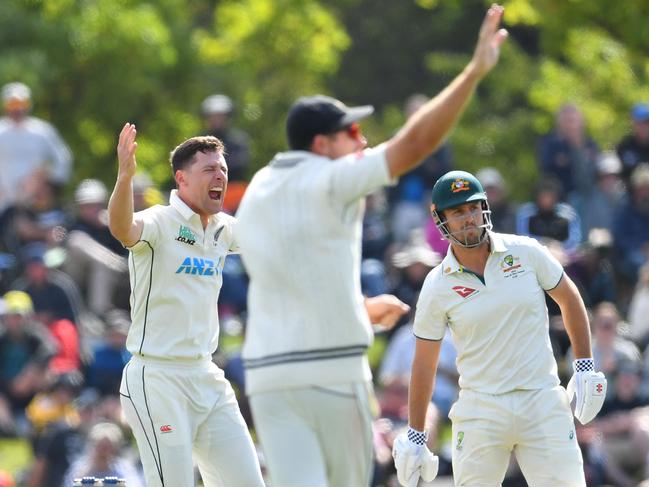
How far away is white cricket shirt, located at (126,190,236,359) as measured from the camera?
8156 mm

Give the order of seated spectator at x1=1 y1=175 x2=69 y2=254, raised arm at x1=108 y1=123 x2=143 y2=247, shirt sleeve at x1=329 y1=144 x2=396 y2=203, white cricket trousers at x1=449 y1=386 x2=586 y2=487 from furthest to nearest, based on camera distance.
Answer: seated spectator at x1=1 y1=175 x2=69 y2=254 → white cricket trousers at x1=449 y1=386 x2=586 y2=487 → raised arm at x1=108 y1=123 x2=143 y2=247 → shirt sleeve at x1=329 y1=144 x2=396 y2=203

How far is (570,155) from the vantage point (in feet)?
54.0

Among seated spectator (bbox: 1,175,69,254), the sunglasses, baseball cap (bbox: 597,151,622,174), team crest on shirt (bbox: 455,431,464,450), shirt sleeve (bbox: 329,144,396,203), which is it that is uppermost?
seated spectator (bbox: 1,175,69,254)

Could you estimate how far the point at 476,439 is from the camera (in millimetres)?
8172

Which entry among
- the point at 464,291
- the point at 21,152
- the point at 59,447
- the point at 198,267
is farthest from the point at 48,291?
the point at 464,291

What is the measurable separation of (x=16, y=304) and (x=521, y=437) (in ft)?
25.6

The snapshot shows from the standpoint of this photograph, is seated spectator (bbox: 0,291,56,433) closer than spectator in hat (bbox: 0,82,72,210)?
Yes

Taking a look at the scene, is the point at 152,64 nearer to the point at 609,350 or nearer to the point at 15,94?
the point at 15,94

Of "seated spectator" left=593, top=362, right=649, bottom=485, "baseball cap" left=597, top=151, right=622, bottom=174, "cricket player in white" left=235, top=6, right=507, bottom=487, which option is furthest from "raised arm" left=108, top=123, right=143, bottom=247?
"baseball cap" left=597, top=151, right=622, bottom=174

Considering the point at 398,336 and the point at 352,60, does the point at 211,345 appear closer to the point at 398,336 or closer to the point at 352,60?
the point at 398,336

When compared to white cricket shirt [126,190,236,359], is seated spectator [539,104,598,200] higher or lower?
higher

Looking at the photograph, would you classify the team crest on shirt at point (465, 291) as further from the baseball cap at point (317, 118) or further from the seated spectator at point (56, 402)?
the seated spectator at point (56, 402)

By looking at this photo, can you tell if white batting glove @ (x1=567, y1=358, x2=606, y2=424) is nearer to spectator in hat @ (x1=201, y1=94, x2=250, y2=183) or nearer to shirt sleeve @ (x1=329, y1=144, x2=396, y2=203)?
shirt sleeve @ (x1=329, y1=144, x2=396, y2=203)

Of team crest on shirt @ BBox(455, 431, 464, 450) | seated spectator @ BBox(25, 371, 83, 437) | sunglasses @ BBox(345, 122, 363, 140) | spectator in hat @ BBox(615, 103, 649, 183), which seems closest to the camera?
sunglasses @ BBox(345, 122, 363, 140)
